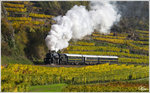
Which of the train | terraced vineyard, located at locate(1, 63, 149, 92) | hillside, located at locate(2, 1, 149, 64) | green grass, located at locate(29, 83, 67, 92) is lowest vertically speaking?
green grass, located at locate(29, 83, 67, 92)

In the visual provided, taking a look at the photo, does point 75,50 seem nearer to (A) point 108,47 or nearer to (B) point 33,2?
(A) point 108,47

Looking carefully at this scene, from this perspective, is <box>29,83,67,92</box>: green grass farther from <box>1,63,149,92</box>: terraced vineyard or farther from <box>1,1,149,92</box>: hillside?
<box>1,63,149,92</box>: terraced vineyard

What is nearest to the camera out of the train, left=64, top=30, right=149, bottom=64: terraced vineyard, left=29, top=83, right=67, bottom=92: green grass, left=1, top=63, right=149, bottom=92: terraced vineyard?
left=1, top=63, right=149, bottom=92: terraced vineyard

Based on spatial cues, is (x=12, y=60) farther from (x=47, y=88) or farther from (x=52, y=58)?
(x=47, y=88)

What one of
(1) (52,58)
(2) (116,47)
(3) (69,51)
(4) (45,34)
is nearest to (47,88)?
(1) (52,58)

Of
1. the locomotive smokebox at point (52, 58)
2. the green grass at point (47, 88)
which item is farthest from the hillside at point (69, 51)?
the locomotive smokebox at point (52, 58)

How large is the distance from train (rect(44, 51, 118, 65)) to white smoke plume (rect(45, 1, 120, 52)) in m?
2.33

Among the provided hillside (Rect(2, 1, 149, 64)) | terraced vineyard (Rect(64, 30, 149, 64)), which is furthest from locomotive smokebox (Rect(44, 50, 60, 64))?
terraced vineyard (Rect(64, 30, 149, 64))

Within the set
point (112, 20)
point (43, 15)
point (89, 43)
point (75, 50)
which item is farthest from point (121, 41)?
point (43, 15)

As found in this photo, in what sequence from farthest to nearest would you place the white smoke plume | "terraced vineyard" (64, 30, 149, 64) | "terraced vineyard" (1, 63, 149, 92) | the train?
"terraced vineyard" (64, 30, 149, 64) → the white smoke plume → the train → "terraced vineyard" (1, 63, 149, 92)

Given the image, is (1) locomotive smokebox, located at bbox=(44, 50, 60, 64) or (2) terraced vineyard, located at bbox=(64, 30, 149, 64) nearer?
(1) locomotive smokebox, located at bbox=(44, 50, 60, 64)

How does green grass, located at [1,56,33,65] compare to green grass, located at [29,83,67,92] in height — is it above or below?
above

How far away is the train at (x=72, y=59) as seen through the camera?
40803 mm

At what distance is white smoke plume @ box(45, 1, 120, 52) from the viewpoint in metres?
45.2
